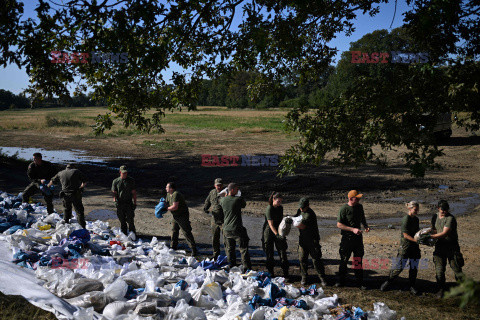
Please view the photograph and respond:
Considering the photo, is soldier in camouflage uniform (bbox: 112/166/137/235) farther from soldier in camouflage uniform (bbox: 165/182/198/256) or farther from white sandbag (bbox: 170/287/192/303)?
white sandbag (bbox: 170/287/192/303)

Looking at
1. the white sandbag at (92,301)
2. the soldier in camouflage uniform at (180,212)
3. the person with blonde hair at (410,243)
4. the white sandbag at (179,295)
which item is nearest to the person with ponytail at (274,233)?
the soldier in camouflage uniform at (180,212)

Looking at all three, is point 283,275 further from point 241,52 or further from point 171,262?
A: point 241,52

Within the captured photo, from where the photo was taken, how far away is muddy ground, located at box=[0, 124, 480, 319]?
24.4 ft

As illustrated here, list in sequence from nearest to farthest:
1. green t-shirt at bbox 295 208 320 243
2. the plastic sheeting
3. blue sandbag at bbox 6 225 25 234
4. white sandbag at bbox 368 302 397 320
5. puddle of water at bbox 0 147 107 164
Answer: the plastic sheeting < white sandbag at bbox 368 302 397 320 < green t-shirt at bbox 295 208 320 243 < blue sandbag at bbox 6 225 25 234 < puddle of water at bbox 0 147 107 164

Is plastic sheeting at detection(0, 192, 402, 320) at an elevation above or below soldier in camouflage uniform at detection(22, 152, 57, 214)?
below

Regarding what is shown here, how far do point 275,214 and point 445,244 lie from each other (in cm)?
290

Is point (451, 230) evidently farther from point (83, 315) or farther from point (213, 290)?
point (83, 315)

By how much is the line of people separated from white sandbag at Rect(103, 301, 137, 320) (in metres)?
2.87

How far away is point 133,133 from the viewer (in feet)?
122

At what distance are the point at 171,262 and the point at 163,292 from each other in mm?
1625

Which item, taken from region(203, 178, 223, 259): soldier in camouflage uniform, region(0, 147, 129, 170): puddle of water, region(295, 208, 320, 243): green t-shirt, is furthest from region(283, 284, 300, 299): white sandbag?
region(0, 147, 129, 170): puddle of water

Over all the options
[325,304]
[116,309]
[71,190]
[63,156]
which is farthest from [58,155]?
[325,304]

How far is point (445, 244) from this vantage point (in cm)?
670

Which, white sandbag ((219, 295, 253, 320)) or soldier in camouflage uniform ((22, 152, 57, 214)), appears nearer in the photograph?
white sandbag ((219, 295, 253, 320))
